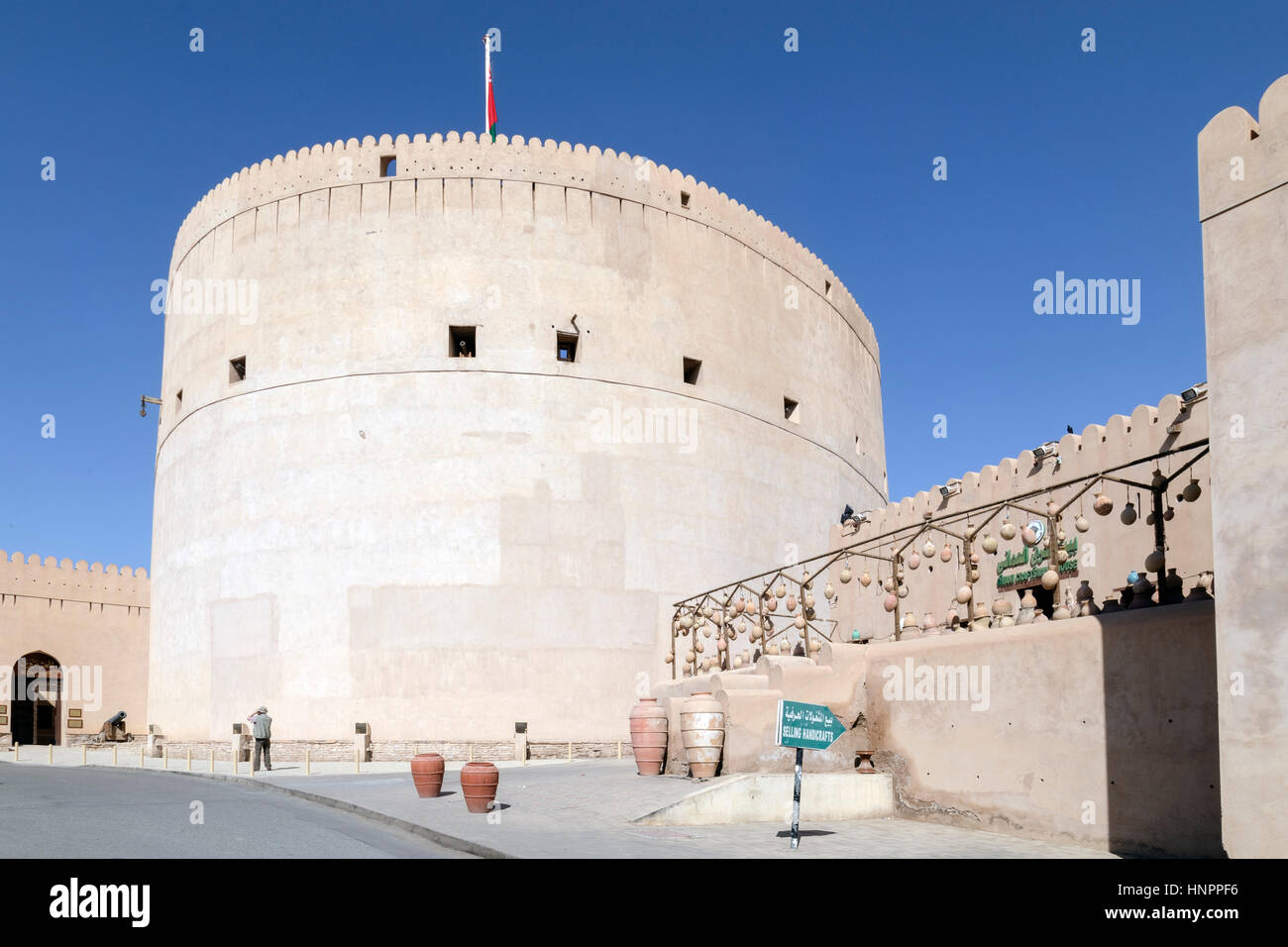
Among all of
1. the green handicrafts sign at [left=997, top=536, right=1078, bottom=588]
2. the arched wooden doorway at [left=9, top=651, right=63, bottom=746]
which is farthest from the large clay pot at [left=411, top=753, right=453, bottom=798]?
the arched wooden doorway at [left=9, top=651, right=63, bottom=746]

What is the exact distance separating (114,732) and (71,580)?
13.5 ft

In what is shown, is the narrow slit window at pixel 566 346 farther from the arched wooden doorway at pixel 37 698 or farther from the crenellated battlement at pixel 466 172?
the arched wooden doorway at pixel 37 698

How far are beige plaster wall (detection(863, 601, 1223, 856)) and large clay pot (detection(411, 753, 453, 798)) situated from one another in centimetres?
449

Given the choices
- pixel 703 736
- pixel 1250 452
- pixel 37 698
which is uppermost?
pixel 1250 452

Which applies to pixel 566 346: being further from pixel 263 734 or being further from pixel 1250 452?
pixel 1250 452

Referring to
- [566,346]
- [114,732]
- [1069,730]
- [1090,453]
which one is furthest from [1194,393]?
[114,732]

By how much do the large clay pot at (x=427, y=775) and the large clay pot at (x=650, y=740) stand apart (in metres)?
2.25

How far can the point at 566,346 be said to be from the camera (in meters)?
22.5

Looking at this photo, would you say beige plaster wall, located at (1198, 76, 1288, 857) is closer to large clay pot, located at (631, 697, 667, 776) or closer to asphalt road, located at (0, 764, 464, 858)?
asphalt road, located at (0, 764, 464, 858)

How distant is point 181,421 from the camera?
79.3 feet

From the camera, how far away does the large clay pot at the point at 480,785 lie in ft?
33.7
